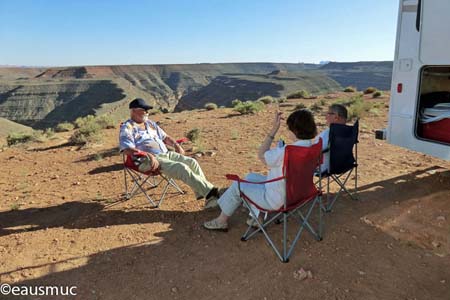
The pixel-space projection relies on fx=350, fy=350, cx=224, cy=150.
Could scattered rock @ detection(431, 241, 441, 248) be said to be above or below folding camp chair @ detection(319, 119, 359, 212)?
below

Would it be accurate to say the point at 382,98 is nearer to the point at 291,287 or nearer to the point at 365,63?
the point at 291,287

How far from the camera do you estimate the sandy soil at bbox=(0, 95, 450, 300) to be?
2.69 metres

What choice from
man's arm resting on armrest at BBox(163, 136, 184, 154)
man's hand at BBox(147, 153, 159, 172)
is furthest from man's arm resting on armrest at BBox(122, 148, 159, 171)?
man's arm resting on armrest at BBox(163, 136, 184, 154)

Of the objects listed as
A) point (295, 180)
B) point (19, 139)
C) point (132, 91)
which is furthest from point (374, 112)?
point (132, 91)

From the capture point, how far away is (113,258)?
10.3ft

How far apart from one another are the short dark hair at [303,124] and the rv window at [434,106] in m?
2.03

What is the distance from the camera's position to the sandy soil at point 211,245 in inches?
106

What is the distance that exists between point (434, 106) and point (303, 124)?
2.45m

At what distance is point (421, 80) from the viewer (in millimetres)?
4094

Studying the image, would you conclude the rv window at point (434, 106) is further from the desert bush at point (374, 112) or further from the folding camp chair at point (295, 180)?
the desert bush at point (374, 112)

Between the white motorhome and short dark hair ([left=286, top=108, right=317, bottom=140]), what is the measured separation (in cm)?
189

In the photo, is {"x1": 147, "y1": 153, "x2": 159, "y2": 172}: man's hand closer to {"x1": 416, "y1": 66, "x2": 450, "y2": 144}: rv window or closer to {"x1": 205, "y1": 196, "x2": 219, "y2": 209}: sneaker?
{"x1": 205, "y1": 196, "x2": 219, "y2": 209}: sneaker

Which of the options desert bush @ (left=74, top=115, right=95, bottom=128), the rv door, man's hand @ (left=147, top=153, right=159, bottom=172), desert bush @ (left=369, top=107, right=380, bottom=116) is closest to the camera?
the rv door

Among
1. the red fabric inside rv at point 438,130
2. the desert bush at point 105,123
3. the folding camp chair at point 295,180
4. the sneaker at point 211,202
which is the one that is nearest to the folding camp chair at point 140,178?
the sneaker at point 211,202
